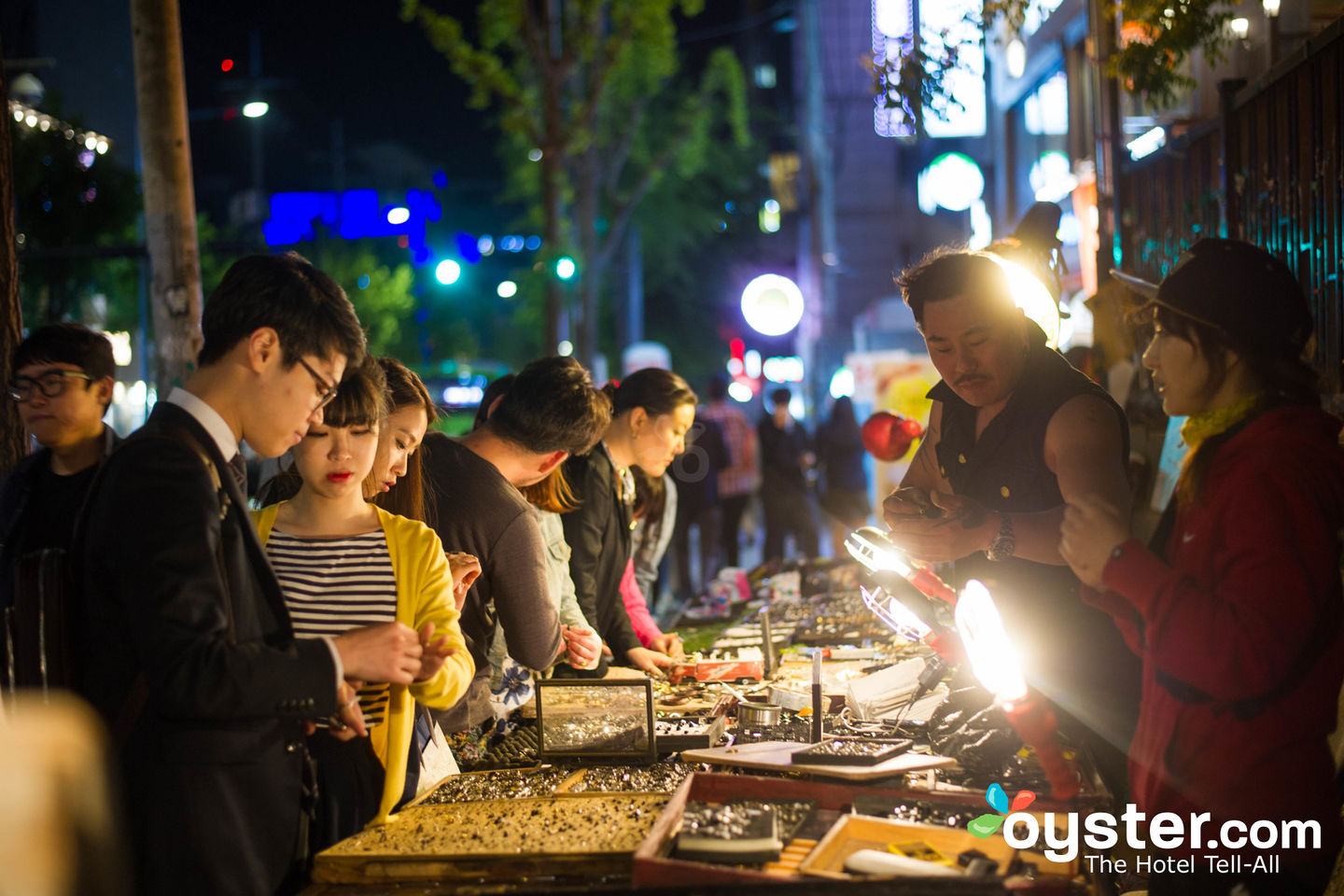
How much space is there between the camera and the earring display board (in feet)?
9.96

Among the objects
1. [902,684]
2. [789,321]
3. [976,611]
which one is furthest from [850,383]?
[976,611]

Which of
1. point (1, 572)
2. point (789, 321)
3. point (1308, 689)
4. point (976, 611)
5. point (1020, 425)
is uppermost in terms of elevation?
point (789, 321)

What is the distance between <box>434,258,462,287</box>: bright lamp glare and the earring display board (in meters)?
15.1

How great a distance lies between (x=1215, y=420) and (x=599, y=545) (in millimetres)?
2893

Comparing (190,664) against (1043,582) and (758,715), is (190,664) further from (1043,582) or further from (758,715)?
(1043,582)

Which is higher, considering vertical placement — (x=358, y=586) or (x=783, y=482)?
(x=358, y=586)

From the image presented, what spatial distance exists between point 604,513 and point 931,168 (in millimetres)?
10310

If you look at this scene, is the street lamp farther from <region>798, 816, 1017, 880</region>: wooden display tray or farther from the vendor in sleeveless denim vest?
<region>798, 816, 1017, 880</region>: wooden display tray

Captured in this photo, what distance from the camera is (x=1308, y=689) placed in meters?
2.08

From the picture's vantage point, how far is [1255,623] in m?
1.97

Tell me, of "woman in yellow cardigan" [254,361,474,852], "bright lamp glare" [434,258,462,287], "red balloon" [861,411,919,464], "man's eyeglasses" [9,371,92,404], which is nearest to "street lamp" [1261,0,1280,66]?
"red balloon" [861,411,919,464]

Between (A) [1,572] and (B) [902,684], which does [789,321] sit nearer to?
(B) [902,684]

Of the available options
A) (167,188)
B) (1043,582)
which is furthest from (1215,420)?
(167,188)

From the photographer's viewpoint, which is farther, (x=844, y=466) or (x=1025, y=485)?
(x=844, y=466)
